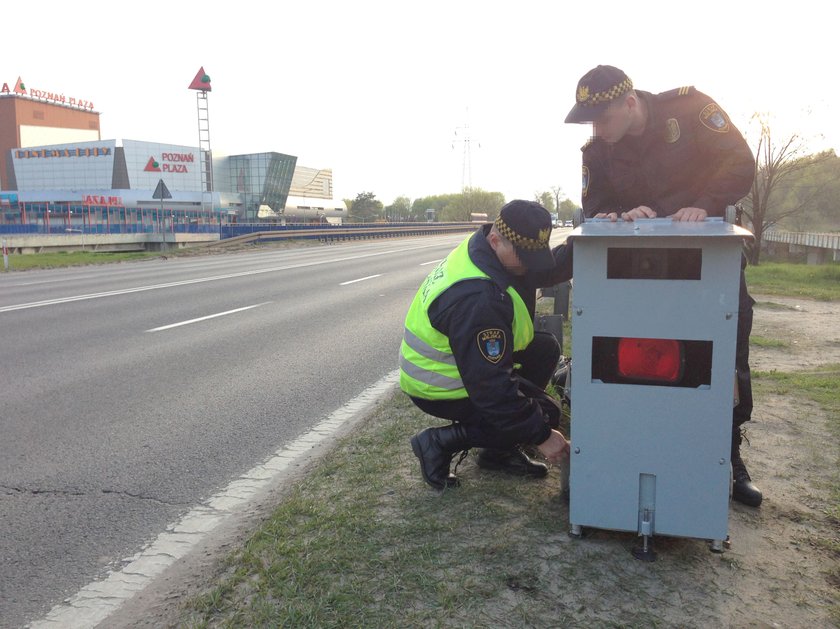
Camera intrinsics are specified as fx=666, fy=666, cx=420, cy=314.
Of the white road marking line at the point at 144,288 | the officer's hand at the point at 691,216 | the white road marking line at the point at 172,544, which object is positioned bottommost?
the white road marking line at the point at 172,544

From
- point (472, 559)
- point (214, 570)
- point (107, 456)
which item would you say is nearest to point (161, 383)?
point (107, 456)

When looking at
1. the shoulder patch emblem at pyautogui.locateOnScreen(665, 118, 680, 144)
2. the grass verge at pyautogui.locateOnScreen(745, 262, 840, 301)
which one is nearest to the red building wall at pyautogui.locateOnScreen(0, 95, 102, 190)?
the grass verge at pyautogui.locateOnScreen(745, 262, 840, 301)

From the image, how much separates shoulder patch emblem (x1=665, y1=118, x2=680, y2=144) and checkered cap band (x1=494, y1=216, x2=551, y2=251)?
0.84 m

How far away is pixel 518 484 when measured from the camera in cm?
305

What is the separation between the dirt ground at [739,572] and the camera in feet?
6.81

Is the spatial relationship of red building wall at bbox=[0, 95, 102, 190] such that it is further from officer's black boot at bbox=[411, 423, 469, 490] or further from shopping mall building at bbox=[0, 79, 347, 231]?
officer's black boot at bbox=[411, 423, 469, 490]

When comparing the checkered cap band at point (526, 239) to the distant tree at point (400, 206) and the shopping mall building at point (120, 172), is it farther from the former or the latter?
the distant tree at point (400, 206)

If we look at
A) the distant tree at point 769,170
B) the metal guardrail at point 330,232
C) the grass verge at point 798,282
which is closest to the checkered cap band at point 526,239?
the grass verge at point 798,282

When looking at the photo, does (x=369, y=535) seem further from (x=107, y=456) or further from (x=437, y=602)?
(x=107, y=456)

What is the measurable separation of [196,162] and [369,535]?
89.4m

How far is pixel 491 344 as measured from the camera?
8.65 feet

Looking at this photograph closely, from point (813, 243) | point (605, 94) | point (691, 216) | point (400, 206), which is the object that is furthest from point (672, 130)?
point (400, 206)

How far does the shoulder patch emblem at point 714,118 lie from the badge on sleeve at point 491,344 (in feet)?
4.62

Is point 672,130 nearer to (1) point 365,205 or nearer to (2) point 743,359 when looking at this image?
(2) point 743,359
